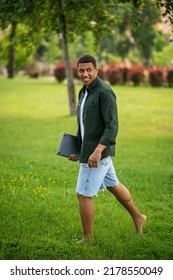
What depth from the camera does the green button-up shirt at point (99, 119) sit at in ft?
18.3

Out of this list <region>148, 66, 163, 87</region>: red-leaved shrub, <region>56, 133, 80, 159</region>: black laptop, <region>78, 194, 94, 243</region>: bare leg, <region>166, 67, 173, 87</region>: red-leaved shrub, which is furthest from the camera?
<region>148, 66, 163, 87</region>: red-leaved shrub

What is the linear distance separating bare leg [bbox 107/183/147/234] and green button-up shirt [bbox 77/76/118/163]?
0.43m

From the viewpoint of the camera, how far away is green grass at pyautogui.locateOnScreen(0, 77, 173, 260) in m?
5.90

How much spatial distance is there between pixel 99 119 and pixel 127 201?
1014 mm

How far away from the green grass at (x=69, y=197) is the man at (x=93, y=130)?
0.48 m

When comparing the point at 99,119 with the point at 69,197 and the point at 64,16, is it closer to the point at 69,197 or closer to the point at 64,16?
the point at 69,197

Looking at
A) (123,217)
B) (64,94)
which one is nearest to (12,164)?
(123,217)

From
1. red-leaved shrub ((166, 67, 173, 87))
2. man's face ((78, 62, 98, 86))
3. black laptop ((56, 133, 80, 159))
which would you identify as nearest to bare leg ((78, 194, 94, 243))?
black laptop ((56, 133, 80, 159))

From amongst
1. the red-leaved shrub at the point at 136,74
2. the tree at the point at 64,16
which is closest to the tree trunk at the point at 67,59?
the tree at the point at 64,16

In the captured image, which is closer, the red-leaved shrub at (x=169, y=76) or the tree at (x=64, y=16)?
the tree at (x=64, y=16)

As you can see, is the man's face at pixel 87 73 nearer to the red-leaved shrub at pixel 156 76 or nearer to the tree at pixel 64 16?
the tree at pixel 64 16

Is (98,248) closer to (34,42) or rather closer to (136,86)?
(34,42)

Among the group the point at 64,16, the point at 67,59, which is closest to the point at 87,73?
the point at 64,16

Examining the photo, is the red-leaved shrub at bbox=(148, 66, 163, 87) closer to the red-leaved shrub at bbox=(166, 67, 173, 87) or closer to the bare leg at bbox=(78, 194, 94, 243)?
the red-leaved shrub at bbox=(166, 67, 173, 87)
